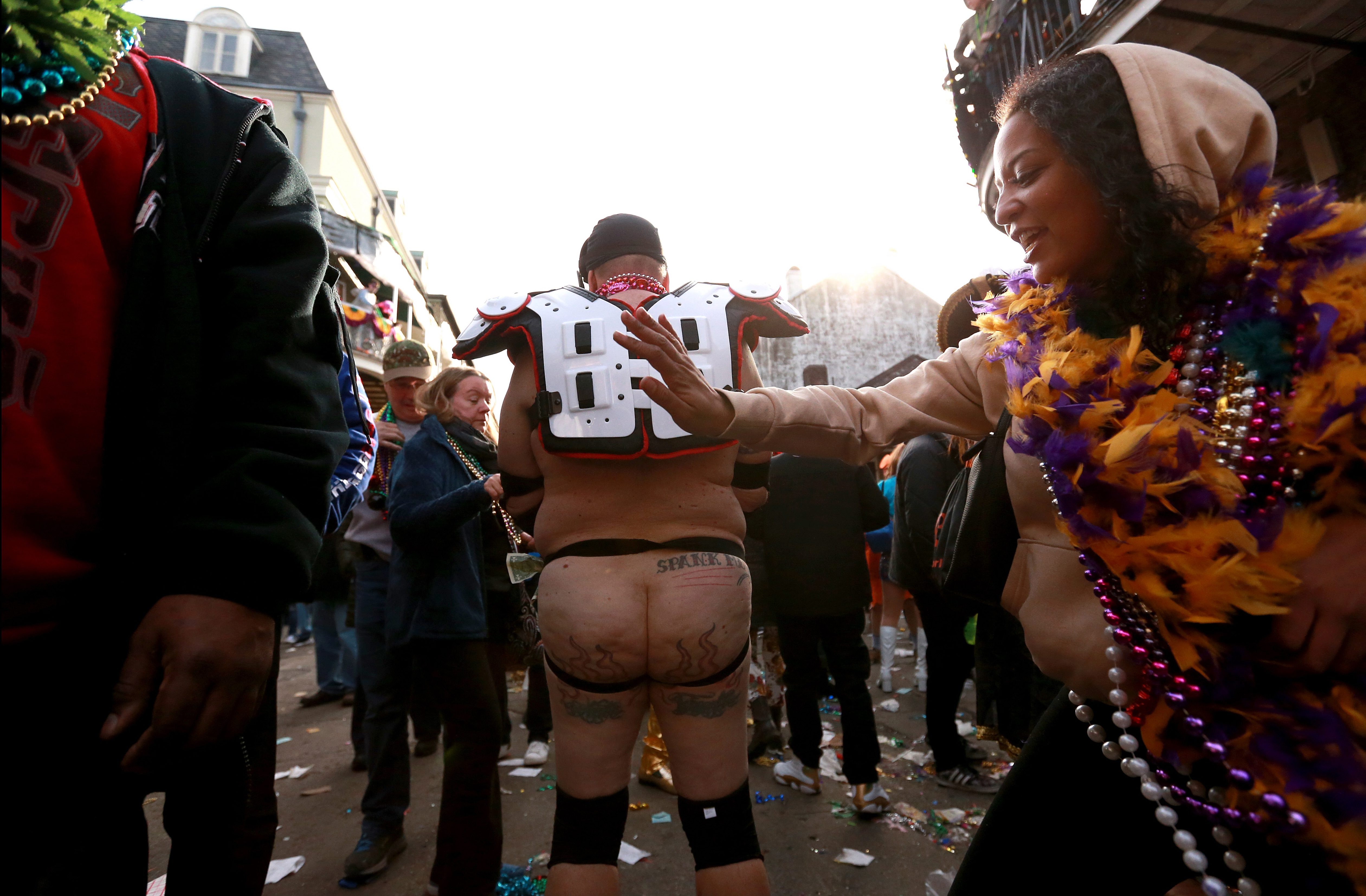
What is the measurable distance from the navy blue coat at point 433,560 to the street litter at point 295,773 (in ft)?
7.00

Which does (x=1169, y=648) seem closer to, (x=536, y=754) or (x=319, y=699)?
(x=536, y=754)

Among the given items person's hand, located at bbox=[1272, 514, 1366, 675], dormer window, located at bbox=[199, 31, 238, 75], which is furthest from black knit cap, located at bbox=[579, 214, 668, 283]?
dormer window, located at bbox=[199, 31, 238, 75]

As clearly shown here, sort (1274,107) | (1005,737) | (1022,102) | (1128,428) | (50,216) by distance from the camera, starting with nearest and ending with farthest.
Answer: (50,216)
(1128,428)
(1022,102)
(1005,737)
(1274,107)

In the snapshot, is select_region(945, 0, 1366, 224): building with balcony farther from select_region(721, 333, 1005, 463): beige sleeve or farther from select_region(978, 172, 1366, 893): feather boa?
select_region(978, 172, 1366, 893): feather boa

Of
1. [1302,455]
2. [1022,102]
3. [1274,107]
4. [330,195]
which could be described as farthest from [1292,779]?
[330,195]

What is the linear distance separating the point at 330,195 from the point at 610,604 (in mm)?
17471

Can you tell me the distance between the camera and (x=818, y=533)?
364 cm

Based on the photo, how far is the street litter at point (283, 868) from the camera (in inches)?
107

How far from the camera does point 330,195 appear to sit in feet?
51.2

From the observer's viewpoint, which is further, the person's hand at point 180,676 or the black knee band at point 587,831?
the black knee band at point 587,831

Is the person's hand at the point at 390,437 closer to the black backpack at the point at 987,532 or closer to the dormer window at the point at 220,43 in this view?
the black backpack at the point at 987,532

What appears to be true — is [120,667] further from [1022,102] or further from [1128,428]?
[1022,102]

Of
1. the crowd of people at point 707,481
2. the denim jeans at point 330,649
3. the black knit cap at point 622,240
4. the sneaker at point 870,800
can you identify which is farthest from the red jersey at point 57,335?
the denim jeans at point 330,649

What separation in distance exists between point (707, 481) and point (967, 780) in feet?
9.25
